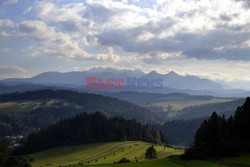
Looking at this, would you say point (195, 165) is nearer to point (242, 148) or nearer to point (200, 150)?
point (200, 150)

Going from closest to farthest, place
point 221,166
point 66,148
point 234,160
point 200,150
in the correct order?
point 221,166 < point 234,160 < point 200,150 < point 66,148

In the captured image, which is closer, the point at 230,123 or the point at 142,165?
the point at 142,165

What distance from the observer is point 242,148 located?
251 ft

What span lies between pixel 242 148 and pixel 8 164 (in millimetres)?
54947

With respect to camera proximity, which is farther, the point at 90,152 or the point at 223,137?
the point at 90,152

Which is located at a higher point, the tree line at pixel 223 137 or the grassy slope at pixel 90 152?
the tree line at pixel 223 137

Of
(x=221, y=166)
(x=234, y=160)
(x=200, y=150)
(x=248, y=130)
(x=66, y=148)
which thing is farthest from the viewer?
(x=66, y=148)

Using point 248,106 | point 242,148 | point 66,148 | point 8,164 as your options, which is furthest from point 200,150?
point 66,148

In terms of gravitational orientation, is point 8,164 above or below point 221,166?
below

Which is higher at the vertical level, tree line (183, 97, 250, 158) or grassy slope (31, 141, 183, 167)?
tree line (183, 97, 250, 158)

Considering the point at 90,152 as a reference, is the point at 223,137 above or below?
above

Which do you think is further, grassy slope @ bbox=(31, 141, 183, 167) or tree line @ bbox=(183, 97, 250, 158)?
grassy slope @ bbox=(31, 141, 183, 167)

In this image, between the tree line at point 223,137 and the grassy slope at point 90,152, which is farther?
the grassy slope at point 90,152

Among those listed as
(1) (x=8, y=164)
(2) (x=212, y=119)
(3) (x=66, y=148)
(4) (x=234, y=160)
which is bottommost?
(3) (x=66, y=148)
